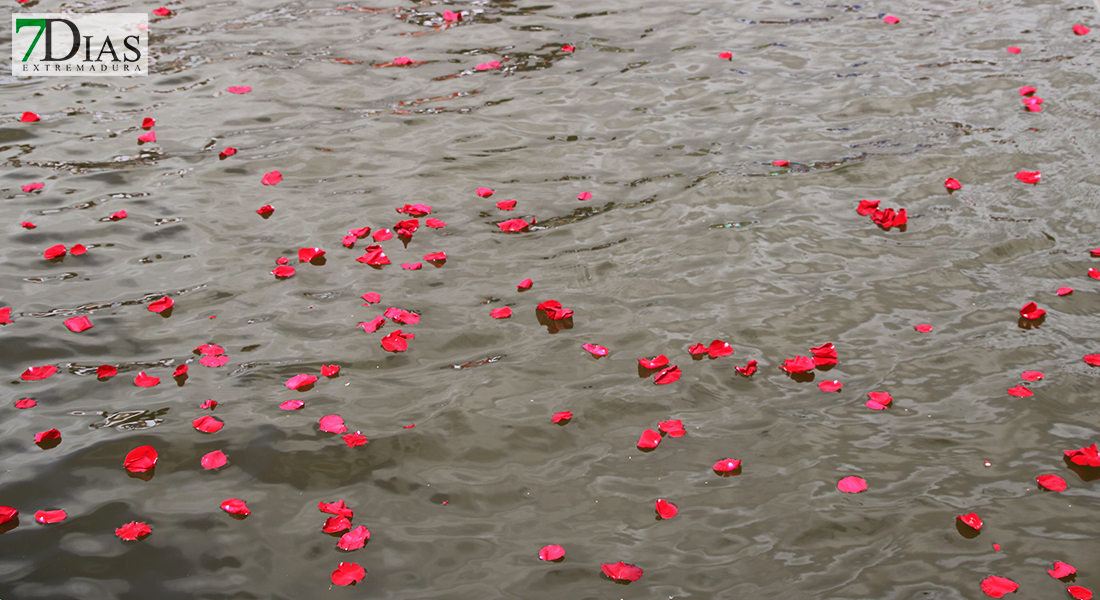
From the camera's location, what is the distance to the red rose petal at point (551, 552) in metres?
2.59

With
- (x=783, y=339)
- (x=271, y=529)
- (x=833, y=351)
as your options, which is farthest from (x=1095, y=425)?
(x=271, y=529)

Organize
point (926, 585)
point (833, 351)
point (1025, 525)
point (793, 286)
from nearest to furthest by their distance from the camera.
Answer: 1. point (926, 585)
2. point (1025, 525)
3. point (833, 351)
4. point (793, 286)

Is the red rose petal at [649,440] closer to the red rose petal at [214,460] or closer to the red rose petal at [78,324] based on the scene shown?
the red rose petal at [214,460]

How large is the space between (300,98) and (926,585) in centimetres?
516

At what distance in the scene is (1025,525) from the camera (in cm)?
267

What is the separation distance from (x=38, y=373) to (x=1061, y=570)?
4.06 meters

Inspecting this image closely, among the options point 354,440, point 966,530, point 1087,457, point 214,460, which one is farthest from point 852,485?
point 214,460

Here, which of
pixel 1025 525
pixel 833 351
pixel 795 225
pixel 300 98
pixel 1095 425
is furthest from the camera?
pixel 300 98

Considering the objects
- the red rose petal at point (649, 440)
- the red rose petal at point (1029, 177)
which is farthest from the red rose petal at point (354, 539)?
the red rose petal at point (1029, 177)

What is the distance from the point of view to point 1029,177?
457 centimetres

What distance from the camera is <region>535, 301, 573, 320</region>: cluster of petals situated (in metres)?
3.64

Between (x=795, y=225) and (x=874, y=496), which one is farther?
(x=795, y=225)

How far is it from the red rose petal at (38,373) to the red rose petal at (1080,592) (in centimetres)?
403

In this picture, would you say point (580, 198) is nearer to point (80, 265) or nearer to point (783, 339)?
point (783, 339)
